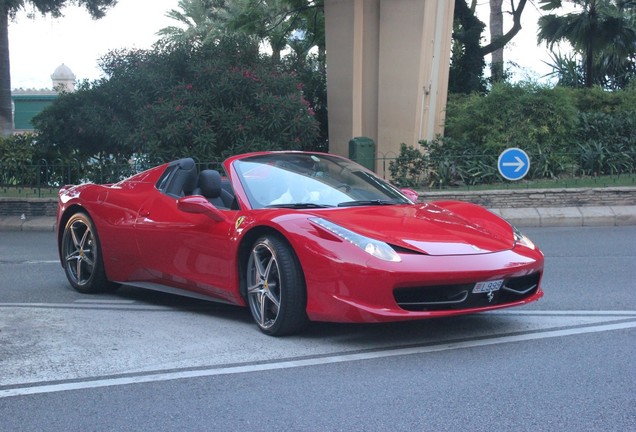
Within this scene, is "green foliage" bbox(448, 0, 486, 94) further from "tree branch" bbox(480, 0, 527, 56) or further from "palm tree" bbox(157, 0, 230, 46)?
"palm tree" bbox(157, 0, 230, 46)

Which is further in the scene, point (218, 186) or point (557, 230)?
point (557, 230)

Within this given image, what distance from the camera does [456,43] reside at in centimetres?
2525

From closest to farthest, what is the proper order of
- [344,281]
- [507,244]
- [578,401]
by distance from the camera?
[578,401] → [344,281] → [507,244]

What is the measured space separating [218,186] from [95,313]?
1508 millimetres

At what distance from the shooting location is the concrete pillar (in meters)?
18.9

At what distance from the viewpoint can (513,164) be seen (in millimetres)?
15844

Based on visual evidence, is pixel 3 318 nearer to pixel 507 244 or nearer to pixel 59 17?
pixel 507 244

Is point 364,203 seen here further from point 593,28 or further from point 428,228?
point 593,28

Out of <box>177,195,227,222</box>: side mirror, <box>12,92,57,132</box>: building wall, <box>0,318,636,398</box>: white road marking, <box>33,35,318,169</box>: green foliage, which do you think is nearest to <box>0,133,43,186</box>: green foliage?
<box>33,35,318,169</box>: green foliage

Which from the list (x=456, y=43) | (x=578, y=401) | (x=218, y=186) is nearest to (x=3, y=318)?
(x=218, y=186)

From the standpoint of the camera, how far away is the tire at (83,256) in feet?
26.3

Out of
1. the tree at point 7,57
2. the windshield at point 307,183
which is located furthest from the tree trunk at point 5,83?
the windshield at point 307,183

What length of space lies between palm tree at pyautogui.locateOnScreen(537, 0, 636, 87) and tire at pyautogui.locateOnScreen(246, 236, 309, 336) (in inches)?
790

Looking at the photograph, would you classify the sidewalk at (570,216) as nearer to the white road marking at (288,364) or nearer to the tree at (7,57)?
the white road marking at (288,364)
